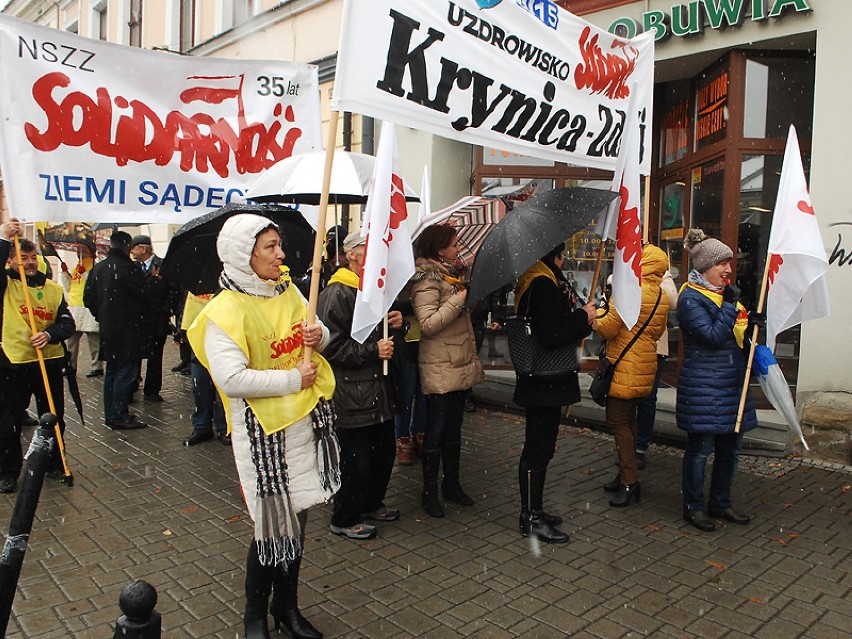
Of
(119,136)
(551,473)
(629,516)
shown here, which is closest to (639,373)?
(629,516)

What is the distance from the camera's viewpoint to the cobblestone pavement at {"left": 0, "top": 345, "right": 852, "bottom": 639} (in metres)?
3.60

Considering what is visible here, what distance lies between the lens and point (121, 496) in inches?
213

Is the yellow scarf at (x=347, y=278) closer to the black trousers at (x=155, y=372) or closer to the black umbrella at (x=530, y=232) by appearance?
the black umbrella at (x=530, y=232)

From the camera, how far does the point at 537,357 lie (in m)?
4.46

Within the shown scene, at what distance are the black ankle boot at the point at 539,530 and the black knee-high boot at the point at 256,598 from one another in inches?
75.0

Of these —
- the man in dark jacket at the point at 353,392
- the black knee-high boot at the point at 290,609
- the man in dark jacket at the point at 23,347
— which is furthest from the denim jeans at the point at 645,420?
the man in dark jacket at the point at 23,347

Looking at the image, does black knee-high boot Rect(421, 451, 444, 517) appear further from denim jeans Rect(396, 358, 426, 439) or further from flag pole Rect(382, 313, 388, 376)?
denim jeans Rect(396, 358, 426, 439)

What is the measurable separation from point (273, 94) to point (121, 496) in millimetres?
3121

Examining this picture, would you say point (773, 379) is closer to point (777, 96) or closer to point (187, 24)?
point (777, 96)

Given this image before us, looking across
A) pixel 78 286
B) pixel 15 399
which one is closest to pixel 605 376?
pixel 15 399

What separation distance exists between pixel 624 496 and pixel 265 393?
10.3ft

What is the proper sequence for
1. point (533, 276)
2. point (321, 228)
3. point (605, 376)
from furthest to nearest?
1. point (605, 376)
2. point (533, 276)
3. point (321, 228)

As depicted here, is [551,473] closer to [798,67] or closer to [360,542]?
[360,542]

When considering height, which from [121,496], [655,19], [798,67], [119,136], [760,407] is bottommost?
[121,496]
